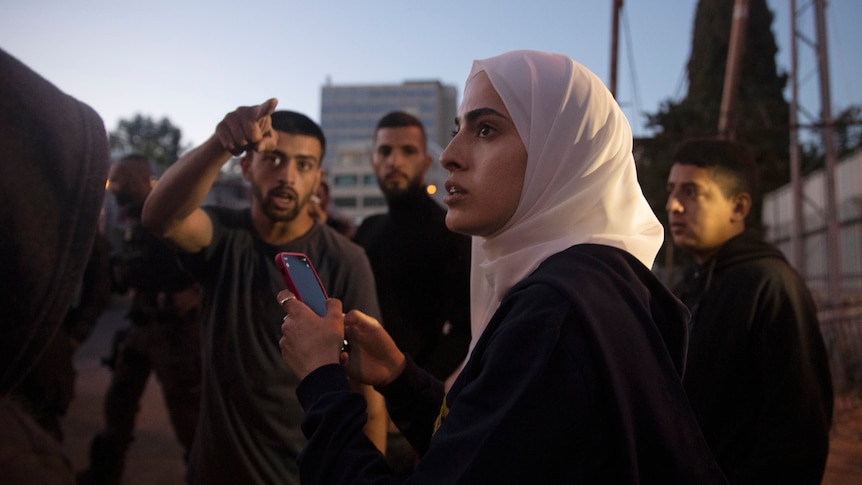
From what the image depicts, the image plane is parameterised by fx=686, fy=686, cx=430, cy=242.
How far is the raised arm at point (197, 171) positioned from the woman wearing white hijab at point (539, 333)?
0.73 meters

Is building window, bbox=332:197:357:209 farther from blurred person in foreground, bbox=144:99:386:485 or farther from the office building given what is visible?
blurred person in foreground, bbox=144:99:386:485

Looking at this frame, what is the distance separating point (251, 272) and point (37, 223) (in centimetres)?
155

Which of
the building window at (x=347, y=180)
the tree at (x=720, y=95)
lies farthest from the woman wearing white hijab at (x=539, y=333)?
the building window at (x=347, y=180)

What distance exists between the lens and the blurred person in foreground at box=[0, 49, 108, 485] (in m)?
0.93

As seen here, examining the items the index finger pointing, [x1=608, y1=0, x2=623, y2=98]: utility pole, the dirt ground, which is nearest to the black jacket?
the index finger pointing

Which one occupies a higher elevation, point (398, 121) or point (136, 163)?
point (398, 121)

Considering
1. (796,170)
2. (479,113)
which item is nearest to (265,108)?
(479,113)

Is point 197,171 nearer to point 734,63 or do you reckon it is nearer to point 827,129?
point 734,63

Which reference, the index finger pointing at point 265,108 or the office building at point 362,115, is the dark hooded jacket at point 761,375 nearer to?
the index finger pointing at point 265,108

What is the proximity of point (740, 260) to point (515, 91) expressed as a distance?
5.58 ft

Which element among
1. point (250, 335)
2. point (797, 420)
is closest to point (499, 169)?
point (250, 335)

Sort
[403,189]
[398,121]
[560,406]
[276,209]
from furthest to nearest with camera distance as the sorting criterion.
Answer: [398,121] < [403,189] < [276,209] < [560,406]

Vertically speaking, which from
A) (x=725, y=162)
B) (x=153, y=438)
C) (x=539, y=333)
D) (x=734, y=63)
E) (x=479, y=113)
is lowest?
(x=153, y=438)

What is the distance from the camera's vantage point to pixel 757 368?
2467 millimetres
